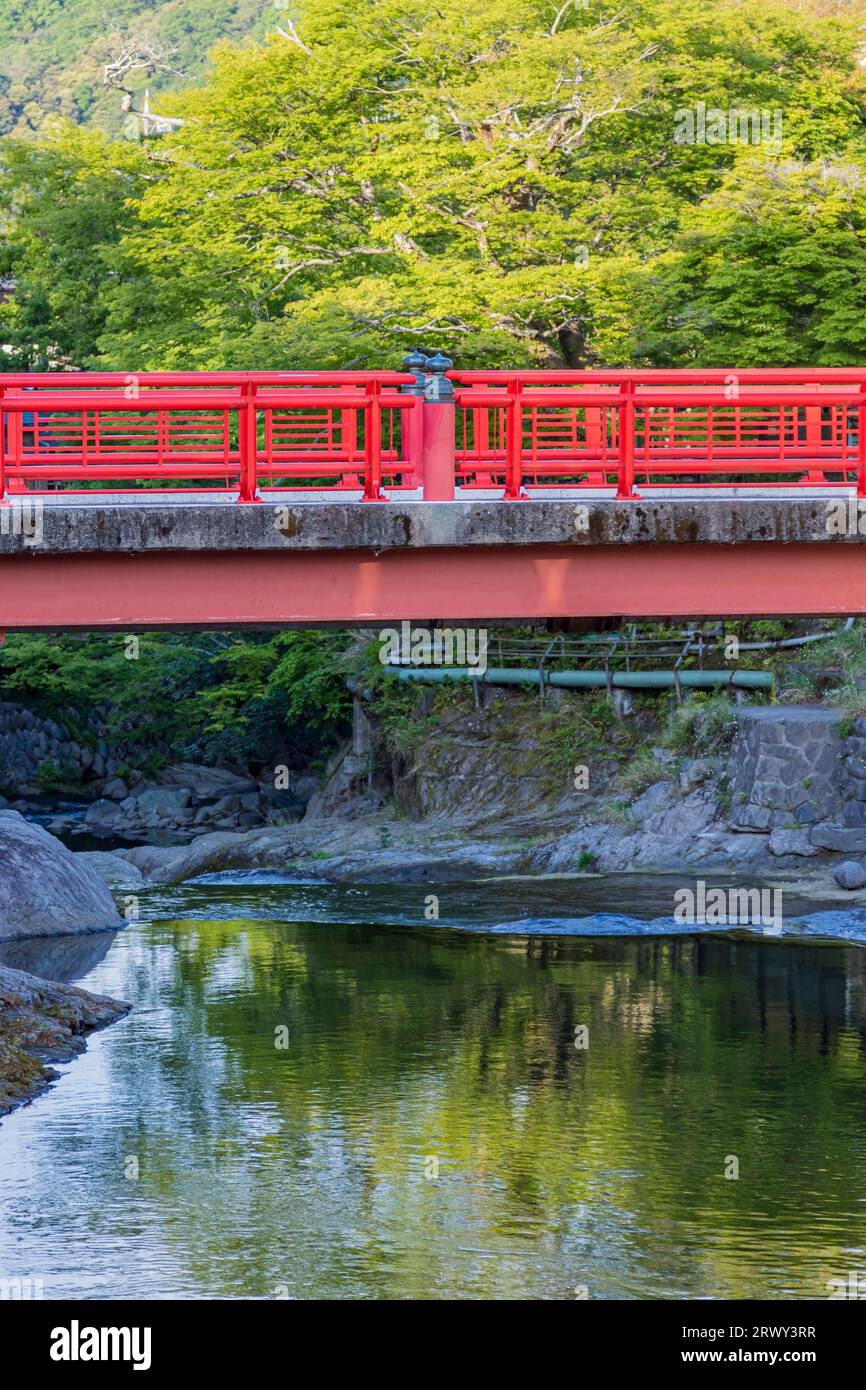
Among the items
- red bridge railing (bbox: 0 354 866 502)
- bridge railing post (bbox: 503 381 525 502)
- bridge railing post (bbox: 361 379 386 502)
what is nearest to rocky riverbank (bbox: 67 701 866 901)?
red bridge railing (bbox: 0 354 866 502)

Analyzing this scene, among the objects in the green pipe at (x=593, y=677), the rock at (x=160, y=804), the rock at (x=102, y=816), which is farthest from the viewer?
the rock at (x=160, y=804)

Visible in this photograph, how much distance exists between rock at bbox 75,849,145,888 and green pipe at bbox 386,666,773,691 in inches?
262

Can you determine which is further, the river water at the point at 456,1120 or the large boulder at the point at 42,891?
the large boulder at the point at 42,891

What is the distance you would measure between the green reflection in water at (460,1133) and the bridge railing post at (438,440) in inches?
217

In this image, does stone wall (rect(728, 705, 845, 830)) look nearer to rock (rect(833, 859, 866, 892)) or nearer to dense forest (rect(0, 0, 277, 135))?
rock (rect(833, 859, 866, 892))

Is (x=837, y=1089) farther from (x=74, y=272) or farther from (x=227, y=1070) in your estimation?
(x=74, y=272)

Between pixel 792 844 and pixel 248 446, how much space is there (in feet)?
49.7

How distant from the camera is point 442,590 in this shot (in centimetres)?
1543

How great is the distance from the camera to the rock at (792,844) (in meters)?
27.9

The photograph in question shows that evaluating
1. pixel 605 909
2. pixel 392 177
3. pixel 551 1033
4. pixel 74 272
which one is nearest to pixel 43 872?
pixel 605 909

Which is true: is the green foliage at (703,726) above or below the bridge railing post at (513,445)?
below

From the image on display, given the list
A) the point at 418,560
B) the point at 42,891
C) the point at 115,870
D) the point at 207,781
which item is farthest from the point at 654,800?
the point at 418,560

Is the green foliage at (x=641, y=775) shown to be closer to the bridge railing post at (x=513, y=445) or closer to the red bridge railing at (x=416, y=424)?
the red bridge railing at (x=416, y=424)

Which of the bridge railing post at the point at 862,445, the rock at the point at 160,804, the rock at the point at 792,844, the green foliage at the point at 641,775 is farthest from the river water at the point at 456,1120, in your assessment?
the rock at the point at 160,804
